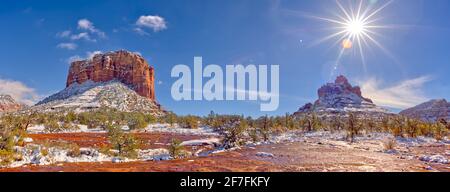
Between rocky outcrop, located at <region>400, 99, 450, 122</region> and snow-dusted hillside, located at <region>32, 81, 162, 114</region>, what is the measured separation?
10622cm

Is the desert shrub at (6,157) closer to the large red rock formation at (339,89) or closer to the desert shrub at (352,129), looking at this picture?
the desert shrub at (352,129)

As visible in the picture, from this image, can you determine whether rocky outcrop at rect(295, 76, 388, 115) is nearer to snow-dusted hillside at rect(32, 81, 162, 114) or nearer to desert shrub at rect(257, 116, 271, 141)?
snow-dusted hillside at rect(32, 81, 162, 114)

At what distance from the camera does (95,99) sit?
100 metres

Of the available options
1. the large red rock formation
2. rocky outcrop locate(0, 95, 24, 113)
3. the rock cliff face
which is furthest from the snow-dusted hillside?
the large red rock formation

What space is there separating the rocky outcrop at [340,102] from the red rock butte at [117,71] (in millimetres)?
75361

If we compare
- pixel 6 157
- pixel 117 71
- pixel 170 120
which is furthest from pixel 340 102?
pixel 6 157

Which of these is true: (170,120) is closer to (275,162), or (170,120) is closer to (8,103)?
(275,162)

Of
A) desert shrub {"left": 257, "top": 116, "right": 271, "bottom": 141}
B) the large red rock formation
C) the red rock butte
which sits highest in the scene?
the red rock butte

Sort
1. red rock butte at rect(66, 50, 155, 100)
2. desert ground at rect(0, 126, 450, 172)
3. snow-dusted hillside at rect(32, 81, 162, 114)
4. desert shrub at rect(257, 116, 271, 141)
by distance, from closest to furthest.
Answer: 1. desert ground at rect(0, 126, 450, 172)
2. desert shrub at rect(257, 116, 271, 141)
3. snow-dusted hillside at rect(32, 81, 162, 114)
4. red rock butte at rect(66, 50, 155, 100)

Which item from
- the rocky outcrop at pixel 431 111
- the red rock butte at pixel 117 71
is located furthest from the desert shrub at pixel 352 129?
the red rock butte at pixel 117 71

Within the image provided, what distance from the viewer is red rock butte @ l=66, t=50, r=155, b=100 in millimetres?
136500

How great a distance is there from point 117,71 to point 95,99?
4328 cm

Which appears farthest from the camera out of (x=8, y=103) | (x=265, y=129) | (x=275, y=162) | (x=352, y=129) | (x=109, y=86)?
(x=8, y=103)
